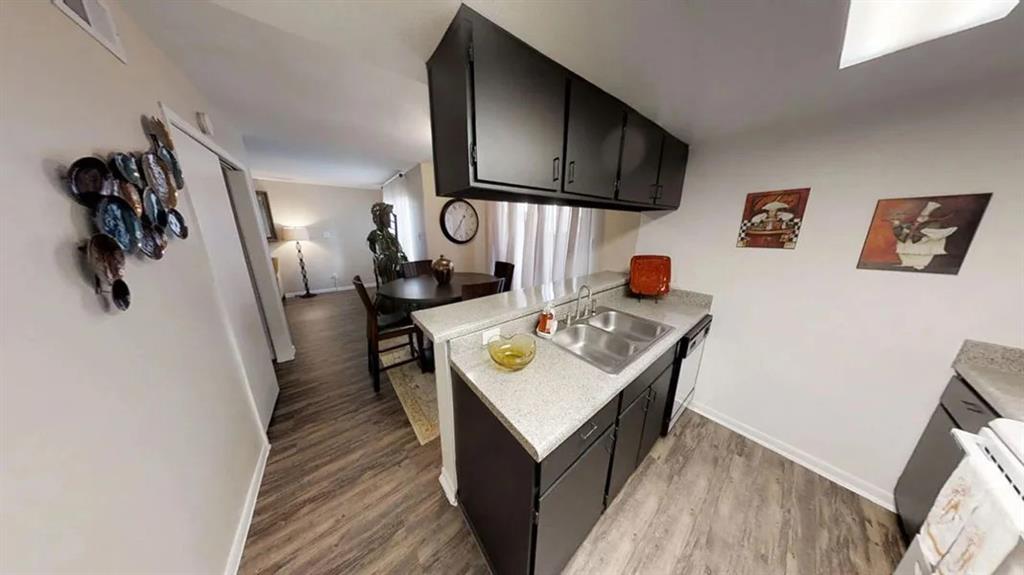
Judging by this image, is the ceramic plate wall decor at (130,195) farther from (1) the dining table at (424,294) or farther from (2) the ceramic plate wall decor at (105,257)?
(1) the dining table at (424,294)

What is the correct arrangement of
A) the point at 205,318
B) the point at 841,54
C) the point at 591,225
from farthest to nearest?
the point at 591,225
the point at 205,318
the point at 841,54

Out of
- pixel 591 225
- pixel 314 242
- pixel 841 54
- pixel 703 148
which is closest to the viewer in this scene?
pixel 841 54

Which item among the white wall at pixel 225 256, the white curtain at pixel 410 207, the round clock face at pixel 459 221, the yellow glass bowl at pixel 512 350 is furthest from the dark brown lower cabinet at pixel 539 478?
the white curtain at pixel 410 207

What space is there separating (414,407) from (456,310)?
3.75 feet

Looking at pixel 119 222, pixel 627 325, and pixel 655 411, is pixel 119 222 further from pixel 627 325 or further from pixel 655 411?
pixel 655 411

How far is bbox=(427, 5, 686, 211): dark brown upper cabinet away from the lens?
36.4 inches

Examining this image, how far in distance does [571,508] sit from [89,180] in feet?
6.14

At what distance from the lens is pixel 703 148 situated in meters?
1.85

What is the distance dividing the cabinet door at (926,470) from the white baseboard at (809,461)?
0.32 ft

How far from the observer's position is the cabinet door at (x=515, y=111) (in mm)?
929

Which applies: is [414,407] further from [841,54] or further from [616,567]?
[841,54]

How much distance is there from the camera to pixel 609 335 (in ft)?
5.34

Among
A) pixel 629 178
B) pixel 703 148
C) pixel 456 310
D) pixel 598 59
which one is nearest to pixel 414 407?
pixel 456 310

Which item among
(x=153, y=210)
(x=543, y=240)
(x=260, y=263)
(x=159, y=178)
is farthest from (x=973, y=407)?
(x=260, y=263)
